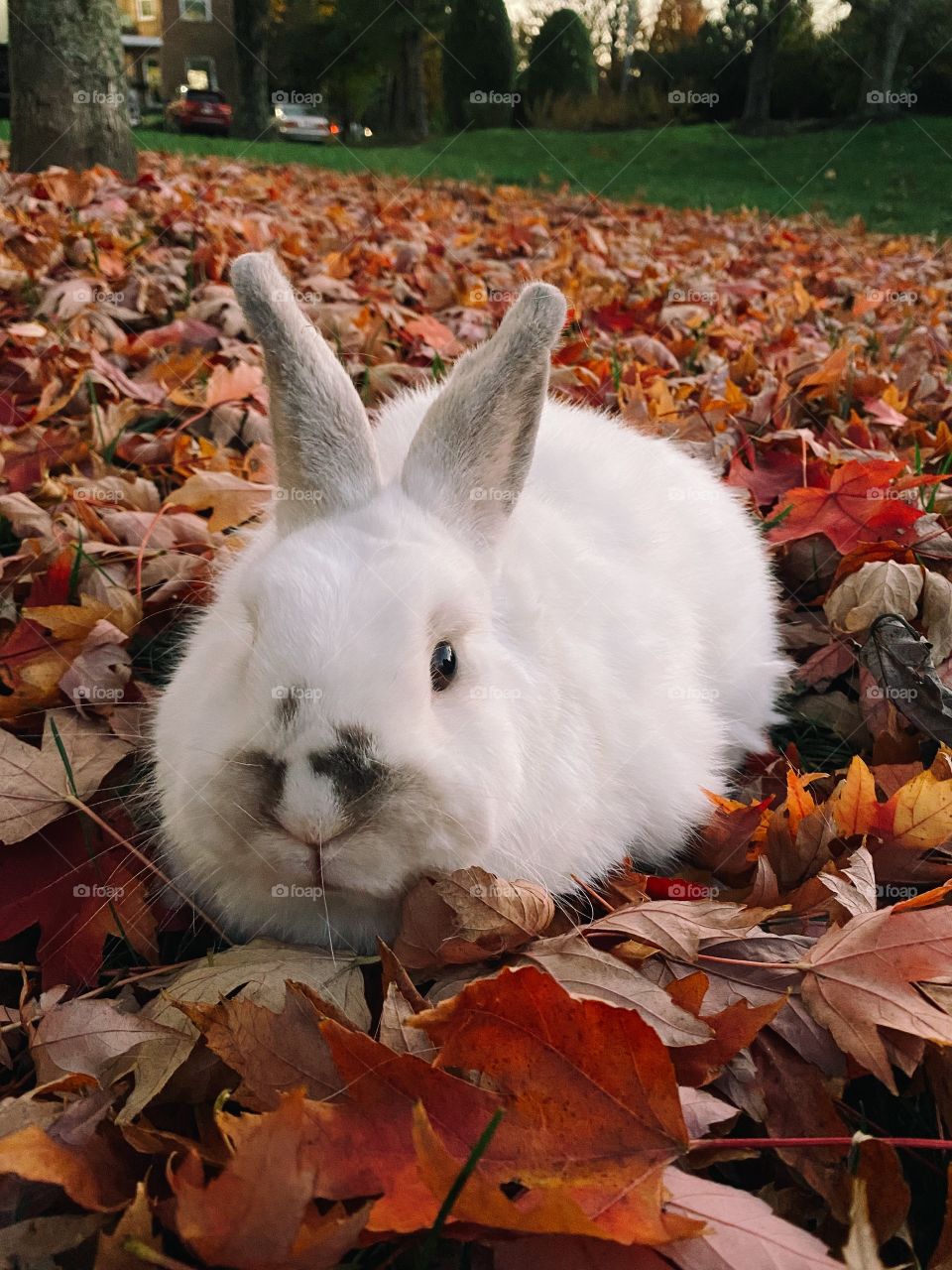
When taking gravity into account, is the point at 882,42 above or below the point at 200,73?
above

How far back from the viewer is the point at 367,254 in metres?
6.82

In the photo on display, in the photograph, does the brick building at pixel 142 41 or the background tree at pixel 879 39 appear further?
the background tree at pixel 879 39

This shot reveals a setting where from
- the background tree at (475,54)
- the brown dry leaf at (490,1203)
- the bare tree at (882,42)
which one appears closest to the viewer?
the brown dry leaf at (490,1203)

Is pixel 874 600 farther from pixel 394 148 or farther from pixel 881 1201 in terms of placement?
pixel 394 148

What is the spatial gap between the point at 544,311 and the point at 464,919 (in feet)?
4.54

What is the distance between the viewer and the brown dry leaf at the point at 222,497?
11.2 feet

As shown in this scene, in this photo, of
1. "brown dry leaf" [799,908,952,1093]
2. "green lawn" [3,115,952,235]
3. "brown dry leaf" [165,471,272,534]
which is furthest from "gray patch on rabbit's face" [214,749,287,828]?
"green lawn" [3,115,952,235]

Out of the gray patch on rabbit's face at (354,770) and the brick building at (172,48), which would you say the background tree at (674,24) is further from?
the gray patch on rabbit's face at (354,770)

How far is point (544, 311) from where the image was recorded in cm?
229

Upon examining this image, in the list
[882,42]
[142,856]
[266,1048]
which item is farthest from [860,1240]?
[882,42]

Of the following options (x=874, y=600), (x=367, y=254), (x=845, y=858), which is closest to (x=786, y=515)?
(x=874, y=600)

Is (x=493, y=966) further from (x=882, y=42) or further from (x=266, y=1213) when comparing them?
(x=882, y=42)

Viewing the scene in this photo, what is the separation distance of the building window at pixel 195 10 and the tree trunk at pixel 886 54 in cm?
717

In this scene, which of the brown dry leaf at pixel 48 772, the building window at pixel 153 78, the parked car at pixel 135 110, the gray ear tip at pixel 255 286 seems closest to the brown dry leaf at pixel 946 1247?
the brown dry leaf at pixel 48 772
